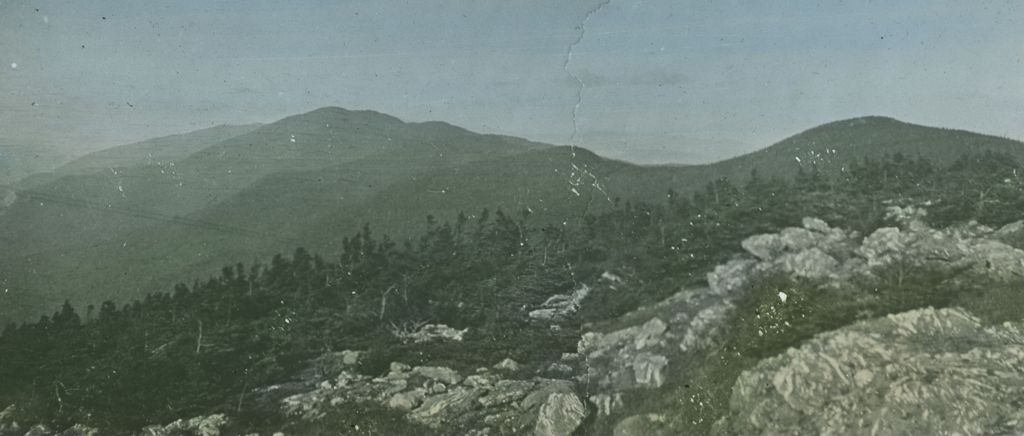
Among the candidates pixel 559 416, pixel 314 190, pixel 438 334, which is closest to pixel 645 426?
pixel 559 416

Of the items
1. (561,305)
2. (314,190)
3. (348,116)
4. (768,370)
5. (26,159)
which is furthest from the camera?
(26,159)

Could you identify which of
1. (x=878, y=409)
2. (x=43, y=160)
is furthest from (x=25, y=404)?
(x=878, y=409)

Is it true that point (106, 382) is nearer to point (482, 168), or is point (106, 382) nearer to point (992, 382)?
point (482, 168)

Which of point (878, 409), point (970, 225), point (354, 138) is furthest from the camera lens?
point (354, 138)

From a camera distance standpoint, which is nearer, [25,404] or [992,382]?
[992,382]

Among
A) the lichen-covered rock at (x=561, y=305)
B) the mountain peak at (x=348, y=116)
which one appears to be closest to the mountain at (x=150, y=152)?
the mountain peak at (x=348, y=116)

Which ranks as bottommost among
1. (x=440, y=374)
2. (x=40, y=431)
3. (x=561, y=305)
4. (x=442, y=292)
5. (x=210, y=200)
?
(x=40, y=431)

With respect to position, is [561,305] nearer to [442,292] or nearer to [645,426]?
[442,292]

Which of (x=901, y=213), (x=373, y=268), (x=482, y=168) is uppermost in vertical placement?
(x=482, y=168)
